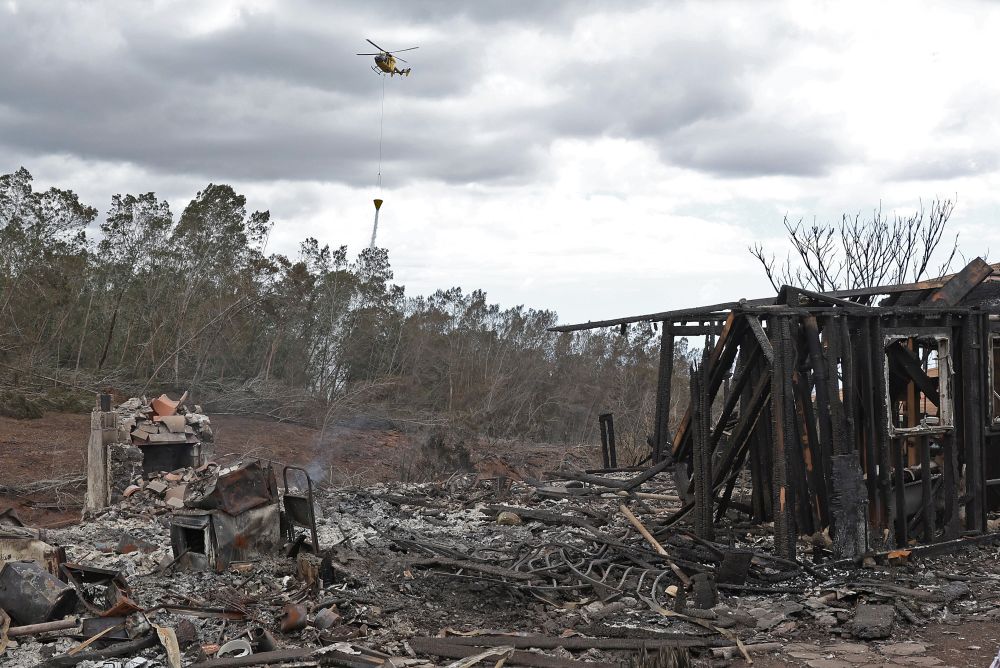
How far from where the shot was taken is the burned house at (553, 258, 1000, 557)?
28.7 feet

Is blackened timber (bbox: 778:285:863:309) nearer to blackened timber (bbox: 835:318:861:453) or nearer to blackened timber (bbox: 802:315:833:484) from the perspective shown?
blackened timber (bbox: 835:318:861:453)

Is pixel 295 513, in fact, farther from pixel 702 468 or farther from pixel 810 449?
pixel 810 449

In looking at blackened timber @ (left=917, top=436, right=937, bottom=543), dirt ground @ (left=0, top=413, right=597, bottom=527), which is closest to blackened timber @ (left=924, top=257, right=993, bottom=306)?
blackened timber @ (left=917, top=436, right=937, bottom=543)

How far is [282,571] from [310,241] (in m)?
27.4

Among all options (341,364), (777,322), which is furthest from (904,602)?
(341,364)

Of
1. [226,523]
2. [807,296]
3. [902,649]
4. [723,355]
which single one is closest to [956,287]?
[807,296]

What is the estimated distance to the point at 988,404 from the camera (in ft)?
34.9

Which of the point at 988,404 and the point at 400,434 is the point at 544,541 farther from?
the point at 400,434

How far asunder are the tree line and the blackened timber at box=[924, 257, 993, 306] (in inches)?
686

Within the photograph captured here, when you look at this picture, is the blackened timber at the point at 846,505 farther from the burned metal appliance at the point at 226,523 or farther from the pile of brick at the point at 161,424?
the pile of brick at the point at 161,424

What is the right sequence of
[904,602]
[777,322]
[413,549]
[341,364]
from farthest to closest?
[341,364]
[413,549]
[777,322]
[904,602]

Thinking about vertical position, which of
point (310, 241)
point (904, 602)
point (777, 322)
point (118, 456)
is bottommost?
point (904, 602)

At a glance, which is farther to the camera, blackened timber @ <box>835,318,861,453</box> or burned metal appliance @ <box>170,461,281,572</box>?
blackened timber @ <box>835,318,861,453</box>

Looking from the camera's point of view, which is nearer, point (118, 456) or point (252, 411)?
point (118, 456)
